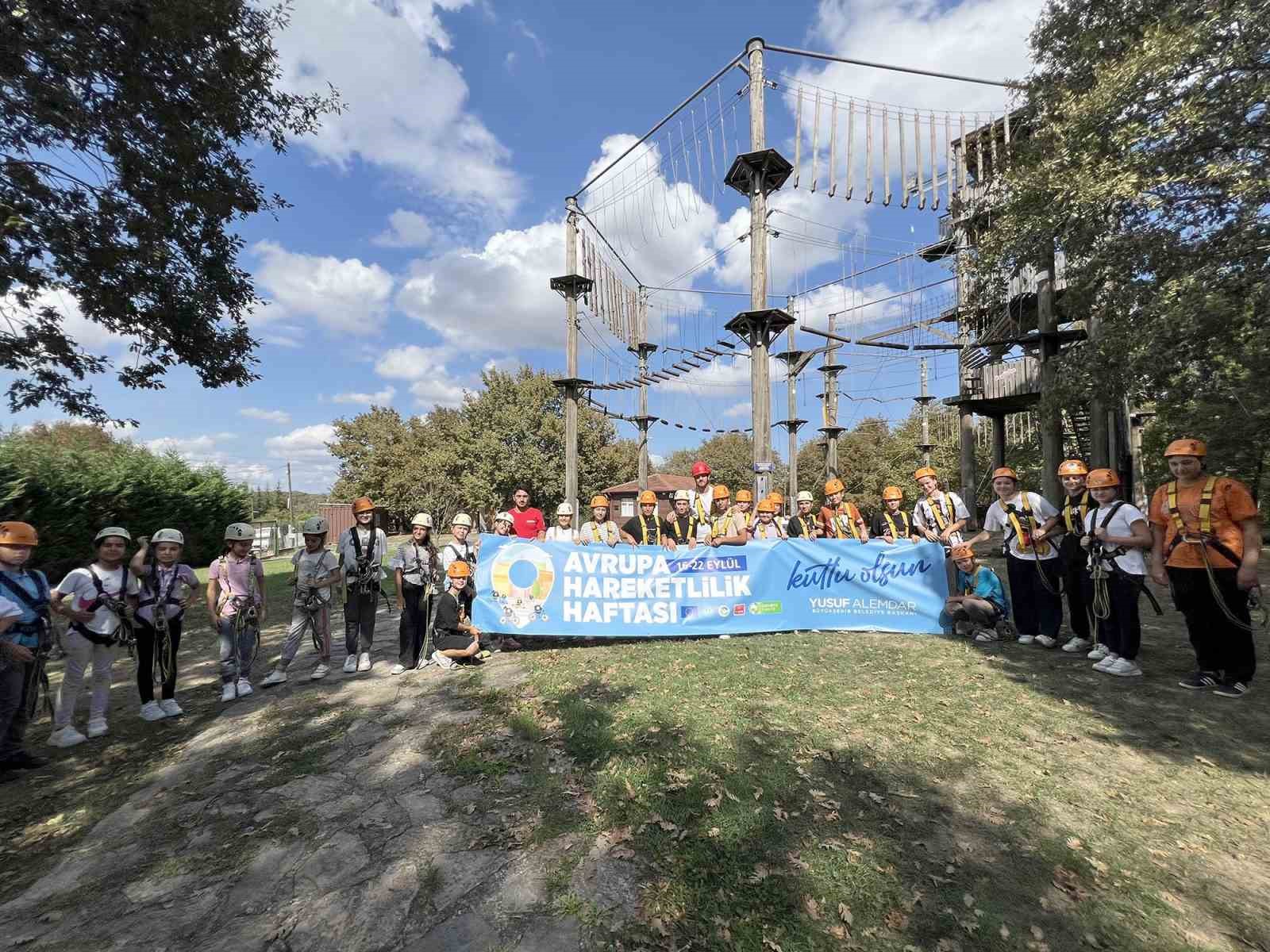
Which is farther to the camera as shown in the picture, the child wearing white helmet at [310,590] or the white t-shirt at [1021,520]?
the white t-shirt at [1021,520]

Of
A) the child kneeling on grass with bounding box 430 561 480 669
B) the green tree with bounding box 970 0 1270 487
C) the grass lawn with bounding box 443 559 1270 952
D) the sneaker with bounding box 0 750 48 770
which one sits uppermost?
the green tree with bounding box 970 0 1270 487

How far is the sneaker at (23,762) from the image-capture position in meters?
4.37

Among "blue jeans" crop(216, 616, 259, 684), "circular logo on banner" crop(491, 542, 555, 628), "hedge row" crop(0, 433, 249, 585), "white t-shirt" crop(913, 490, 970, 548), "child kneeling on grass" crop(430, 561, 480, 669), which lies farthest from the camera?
"hedge row" crop(0, 433, 249, 585)

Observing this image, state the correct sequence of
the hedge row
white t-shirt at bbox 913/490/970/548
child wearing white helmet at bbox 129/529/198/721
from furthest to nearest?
1. the hedge row
2. white t-shirt at bbox 913/490/970/548
3. child wearing white helmet at bbox 129/529/198/721

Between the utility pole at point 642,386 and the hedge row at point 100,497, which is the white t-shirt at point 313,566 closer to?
the hedge row at point 100,497

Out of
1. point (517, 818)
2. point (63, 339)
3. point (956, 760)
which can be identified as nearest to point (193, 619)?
point (63, 339)

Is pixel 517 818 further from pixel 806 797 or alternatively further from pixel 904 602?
pixel 904 602

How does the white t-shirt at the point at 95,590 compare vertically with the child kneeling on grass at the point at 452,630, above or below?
above

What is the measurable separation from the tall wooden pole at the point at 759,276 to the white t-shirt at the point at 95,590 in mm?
8769

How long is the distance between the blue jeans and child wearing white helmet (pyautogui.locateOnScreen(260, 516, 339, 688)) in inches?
10.6

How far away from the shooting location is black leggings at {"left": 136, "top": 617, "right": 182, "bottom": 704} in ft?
17.4

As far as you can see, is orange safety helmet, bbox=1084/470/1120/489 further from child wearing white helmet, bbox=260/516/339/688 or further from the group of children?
child wearing white helmet, bbox=260/516/339/688

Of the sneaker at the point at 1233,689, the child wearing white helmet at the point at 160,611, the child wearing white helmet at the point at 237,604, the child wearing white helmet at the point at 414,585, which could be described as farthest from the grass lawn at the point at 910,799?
the child wearing white helmet at the point at 160,611

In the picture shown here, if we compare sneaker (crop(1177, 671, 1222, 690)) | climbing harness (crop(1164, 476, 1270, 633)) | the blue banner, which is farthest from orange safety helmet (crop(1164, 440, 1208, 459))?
the blue banner
